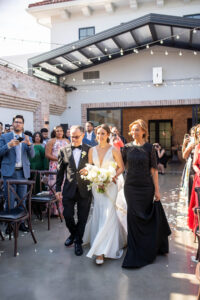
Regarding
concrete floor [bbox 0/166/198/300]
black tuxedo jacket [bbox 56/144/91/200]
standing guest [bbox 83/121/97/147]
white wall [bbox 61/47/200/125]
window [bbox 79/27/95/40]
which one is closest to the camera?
concrete floor [bbox 0/166/198/300]

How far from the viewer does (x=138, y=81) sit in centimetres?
1226

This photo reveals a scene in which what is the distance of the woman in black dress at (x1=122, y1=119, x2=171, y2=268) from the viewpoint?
3672 mm

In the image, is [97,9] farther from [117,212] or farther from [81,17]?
[117,212]

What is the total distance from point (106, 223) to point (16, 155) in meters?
2.01

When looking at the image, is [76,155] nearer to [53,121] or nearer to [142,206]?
[142,206]

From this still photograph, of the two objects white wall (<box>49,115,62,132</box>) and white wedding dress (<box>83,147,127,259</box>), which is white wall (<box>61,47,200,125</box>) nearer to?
white wall (<box>49,115,62,132</box>)

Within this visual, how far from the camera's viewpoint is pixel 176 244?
4.33 meters

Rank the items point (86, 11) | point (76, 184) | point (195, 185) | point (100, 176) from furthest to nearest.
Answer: point (86, 11)
point (195, 185)
point (76, 184)
point (100, 176)

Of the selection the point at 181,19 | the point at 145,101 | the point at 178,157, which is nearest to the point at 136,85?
the point at 145,101

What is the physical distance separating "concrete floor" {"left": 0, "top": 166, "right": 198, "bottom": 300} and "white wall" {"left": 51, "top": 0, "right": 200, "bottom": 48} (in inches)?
433

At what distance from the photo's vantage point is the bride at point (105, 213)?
12.0 ft

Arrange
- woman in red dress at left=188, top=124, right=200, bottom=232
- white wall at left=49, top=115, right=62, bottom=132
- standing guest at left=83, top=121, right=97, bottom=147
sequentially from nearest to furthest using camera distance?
woman in red dress at left=188, top=124, right=200, bottom=232 < standing guest at left=83, top=121, right=97, bottom=147 < white wall at left=49, top=115, right=62, bottom=132

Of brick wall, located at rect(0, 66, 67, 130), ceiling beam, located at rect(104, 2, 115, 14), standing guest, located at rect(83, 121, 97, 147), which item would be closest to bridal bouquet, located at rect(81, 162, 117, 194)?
standing guest, located at rect(83, 121, 97, 147)

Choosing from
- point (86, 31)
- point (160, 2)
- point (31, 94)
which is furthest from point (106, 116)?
point (160, 2)
